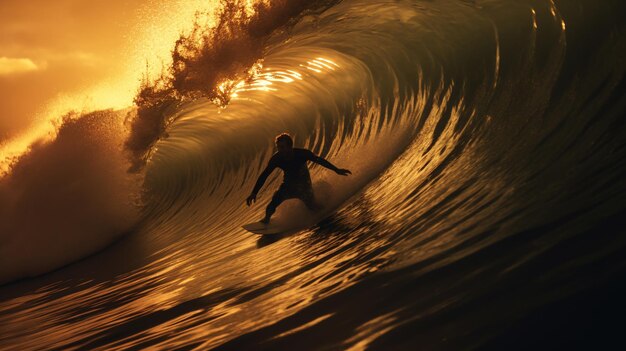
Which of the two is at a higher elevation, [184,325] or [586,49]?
[586,49]

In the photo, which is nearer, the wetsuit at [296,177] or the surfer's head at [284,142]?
the surfer's head at [284,142]

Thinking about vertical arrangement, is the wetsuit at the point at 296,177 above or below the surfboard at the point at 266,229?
above

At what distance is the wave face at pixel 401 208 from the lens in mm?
2588

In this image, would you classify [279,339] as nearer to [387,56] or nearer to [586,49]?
[586,49]

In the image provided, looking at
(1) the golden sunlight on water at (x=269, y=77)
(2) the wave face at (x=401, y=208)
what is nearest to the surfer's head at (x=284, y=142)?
(2) the wave face at (x=401, y=208)

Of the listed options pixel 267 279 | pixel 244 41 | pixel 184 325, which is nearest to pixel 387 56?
pixel 244 41

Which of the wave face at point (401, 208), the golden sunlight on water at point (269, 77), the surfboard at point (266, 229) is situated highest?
the golden sunlight on water at point (269, 77)

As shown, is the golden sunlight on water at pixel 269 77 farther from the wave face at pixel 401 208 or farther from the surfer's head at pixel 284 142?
the surfer's head at pixel 284 142

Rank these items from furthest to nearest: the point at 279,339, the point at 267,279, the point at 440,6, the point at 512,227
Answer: the point at 440,6, the point at 267,279, the point at 512,227, the point at 279,339

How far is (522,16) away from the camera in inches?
332

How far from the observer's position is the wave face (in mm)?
2588

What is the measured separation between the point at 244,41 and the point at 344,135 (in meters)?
3.05

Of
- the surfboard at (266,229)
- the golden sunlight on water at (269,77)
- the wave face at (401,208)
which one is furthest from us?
the golden sunlight on water at (269,77)

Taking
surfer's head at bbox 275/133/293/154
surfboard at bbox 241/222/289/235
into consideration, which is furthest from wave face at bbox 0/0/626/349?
surfer's head at bbox 275/133/293/154
